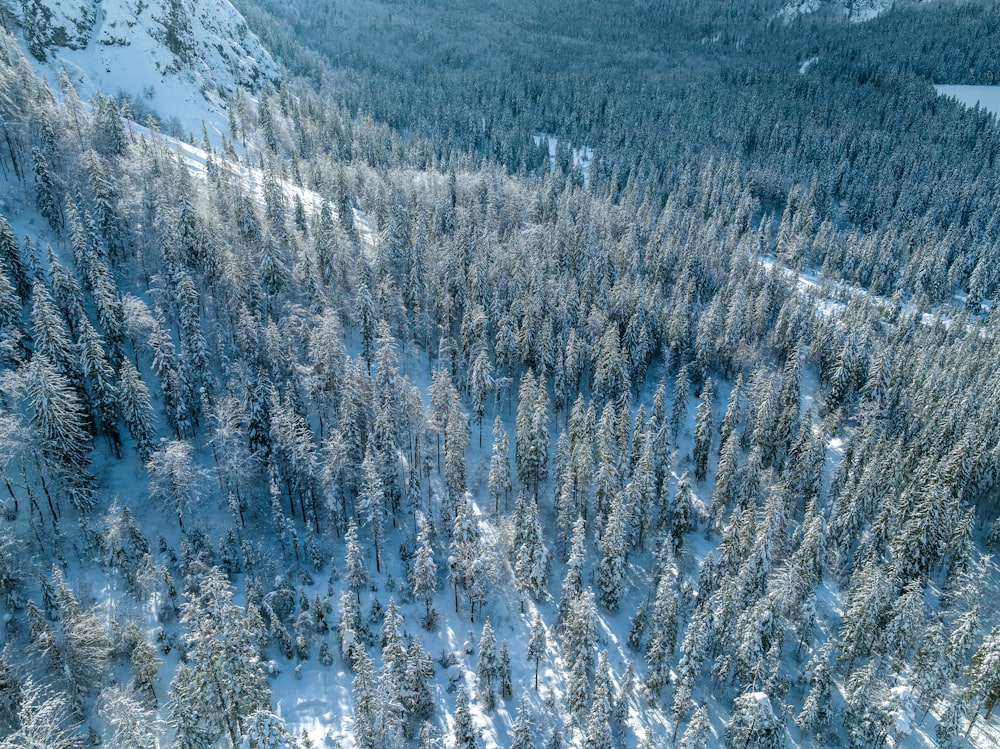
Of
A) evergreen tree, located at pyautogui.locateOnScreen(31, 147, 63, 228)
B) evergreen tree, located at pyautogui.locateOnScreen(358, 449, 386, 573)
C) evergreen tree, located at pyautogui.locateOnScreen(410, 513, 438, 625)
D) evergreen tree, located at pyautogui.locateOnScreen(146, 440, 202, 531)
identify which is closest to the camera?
evergreen tree, located at pyautogui.locateOnScreen(146, 440, 202, 531)

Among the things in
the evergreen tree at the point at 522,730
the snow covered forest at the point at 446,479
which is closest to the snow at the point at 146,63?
the snow covered forest at the point at 446,479

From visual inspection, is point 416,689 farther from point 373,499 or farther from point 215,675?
point 373,499

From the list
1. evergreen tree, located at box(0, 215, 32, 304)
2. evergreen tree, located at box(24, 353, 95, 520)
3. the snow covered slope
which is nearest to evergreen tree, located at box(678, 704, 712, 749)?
evergreen tree, located at box(24, 353, 95, 520)

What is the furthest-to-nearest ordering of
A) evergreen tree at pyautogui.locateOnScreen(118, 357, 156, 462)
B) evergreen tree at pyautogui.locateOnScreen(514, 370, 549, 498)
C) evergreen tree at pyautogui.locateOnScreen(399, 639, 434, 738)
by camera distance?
evergreen tree at pyautogui.locateOnScreen(514, 370, 549, 498), evergreen tree at pyautogui.locateOnScreen(118, 357, 156, 462), evergreen tree at pyautogui.locateOnScreen(399, 639, 434, 738)

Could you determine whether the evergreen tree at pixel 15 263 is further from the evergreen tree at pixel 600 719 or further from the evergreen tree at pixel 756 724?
the evergreen tree at pixel 756 724

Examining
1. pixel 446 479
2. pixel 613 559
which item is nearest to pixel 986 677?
pixel 613 559

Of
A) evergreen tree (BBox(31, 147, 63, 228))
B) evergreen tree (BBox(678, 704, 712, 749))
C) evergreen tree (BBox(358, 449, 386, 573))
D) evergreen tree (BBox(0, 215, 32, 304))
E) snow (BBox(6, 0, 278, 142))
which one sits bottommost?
evergreen tree (BBox(678, 704, 712, 749))

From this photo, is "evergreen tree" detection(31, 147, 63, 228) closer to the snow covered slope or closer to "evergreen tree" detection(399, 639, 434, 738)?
"evergreen tree" detection(399, 639, 434, 738)

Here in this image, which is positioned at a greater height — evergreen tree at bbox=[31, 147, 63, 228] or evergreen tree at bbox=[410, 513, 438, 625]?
evergreen tree at bbox=[31, 147, 63, 228]
